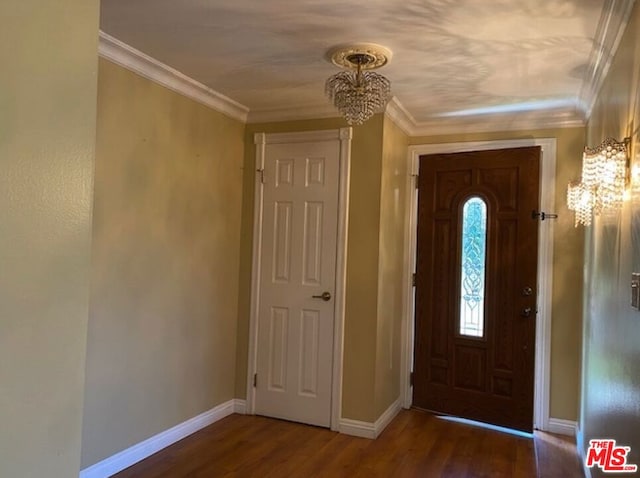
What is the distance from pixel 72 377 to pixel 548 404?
11.2ft

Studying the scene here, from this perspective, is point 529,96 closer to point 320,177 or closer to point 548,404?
point 320,177

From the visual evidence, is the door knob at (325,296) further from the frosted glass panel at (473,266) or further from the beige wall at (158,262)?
the frosted glass panel at (473,266)

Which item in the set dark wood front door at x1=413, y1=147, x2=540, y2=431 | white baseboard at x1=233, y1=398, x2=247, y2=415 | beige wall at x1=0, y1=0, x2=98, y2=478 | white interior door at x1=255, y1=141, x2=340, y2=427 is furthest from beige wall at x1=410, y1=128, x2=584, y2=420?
beige wall at x1=0, y1=0, x2=98, y2=478

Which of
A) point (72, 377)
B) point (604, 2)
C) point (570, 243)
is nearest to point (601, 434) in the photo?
point (570, 243)

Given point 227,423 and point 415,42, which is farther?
point 227,423

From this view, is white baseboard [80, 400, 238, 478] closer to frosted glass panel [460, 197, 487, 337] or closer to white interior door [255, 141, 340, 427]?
white interior door [255, 141, 340, 427]

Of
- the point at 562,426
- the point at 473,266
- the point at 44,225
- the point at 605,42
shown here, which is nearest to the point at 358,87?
the point at 605,42

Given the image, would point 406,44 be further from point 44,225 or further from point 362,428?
point 362,428

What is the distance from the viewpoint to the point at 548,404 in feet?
11.8

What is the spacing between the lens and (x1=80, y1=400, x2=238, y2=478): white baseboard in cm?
267

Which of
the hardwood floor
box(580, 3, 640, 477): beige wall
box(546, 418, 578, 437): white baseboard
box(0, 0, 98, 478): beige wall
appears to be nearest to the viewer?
box(0, 0, 98, 478): beige wall

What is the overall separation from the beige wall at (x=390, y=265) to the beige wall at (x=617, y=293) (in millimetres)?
1300

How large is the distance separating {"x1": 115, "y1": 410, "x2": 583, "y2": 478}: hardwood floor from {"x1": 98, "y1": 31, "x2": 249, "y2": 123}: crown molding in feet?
7.49

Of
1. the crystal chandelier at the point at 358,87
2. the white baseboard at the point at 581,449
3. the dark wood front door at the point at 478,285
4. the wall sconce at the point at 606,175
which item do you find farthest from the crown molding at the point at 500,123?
the white baseboard at the point at 581,449
